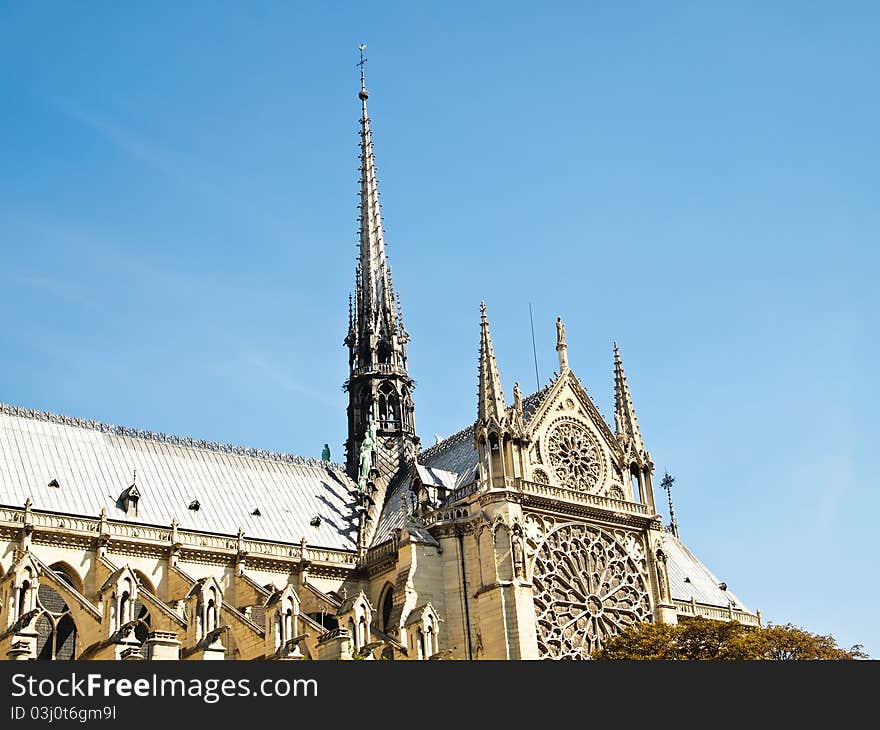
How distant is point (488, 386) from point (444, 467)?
20.3 ft

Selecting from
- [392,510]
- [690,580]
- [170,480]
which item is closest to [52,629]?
[170,480]

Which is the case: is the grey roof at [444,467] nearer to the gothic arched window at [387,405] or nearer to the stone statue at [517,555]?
the gothic arched window at [387,405]

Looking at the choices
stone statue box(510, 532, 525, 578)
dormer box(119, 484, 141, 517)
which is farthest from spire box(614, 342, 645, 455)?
dormer box(119, 484, 141, 517)

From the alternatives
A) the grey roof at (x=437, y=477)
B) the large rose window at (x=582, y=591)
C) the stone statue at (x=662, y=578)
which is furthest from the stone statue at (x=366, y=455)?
the stone statue at (x=662, y=578)

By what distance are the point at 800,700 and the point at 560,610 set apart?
24607mm

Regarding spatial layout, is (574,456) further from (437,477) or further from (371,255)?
(371,255)

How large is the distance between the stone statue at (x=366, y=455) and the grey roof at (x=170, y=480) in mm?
872

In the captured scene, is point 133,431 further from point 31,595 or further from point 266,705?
point 266,705

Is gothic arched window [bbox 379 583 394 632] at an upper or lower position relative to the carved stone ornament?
lower

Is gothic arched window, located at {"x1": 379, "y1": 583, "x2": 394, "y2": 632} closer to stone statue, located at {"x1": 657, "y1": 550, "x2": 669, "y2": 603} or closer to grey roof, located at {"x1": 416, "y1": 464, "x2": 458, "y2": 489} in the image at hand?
grey roof, located at {"x1": 416, "y1": 464, "x2": 458, "y2": 489}

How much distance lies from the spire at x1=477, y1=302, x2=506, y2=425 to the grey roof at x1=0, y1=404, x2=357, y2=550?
31.2ft

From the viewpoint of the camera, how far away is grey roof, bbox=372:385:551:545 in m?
54.9

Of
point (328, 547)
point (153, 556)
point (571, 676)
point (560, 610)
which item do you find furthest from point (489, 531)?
point (571, 676)

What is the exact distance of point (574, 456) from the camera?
180 feet
